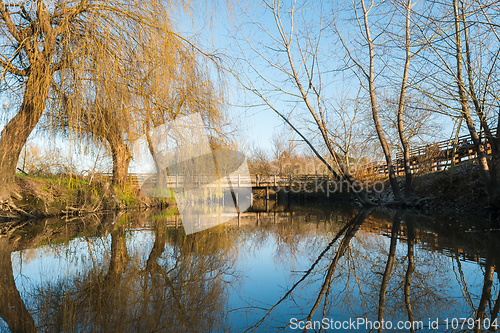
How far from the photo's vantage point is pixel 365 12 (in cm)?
850

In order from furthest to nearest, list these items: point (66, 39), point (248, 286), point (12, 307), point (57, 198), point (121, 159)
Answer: point (57, 198), point (121, 159), point (66, 39), point (248, 286), point (12, 307)

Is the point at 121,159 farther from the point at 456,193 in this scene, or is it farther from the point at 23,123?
the point at 456,193

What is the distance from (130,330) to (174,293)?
529 millimetres

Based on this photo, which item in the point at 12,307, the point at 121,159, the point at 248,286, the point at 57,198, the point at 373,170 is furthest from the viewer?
the point at 373,170

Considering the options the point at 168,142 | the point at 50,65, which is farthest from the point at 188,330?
the point at 168,142

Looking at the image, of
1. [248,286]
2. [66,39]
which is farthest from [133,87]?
[248,286]

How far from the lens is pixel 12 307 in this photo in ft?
6.35

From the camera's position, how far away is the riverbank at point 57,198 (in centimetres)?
693

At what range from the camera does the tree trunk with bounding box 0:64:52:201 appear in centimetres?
331

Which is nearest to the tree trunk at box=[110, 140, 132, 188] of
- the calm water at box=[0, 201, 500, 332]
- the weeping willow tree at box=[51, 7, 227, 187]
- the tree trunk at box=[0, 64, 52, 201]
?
the weeping willow tree at box=[51, 7, 227, 187]

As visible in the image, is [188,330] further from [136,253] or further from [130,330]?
→ [136,253]

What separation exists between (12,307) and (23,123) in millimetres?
3983

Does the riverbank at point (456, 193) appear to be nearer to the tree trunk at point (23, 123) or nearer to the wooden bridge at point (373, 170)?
the wooden bridge at point (373, 170)

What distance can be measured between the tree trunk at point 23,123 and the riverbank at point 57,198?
67cm
